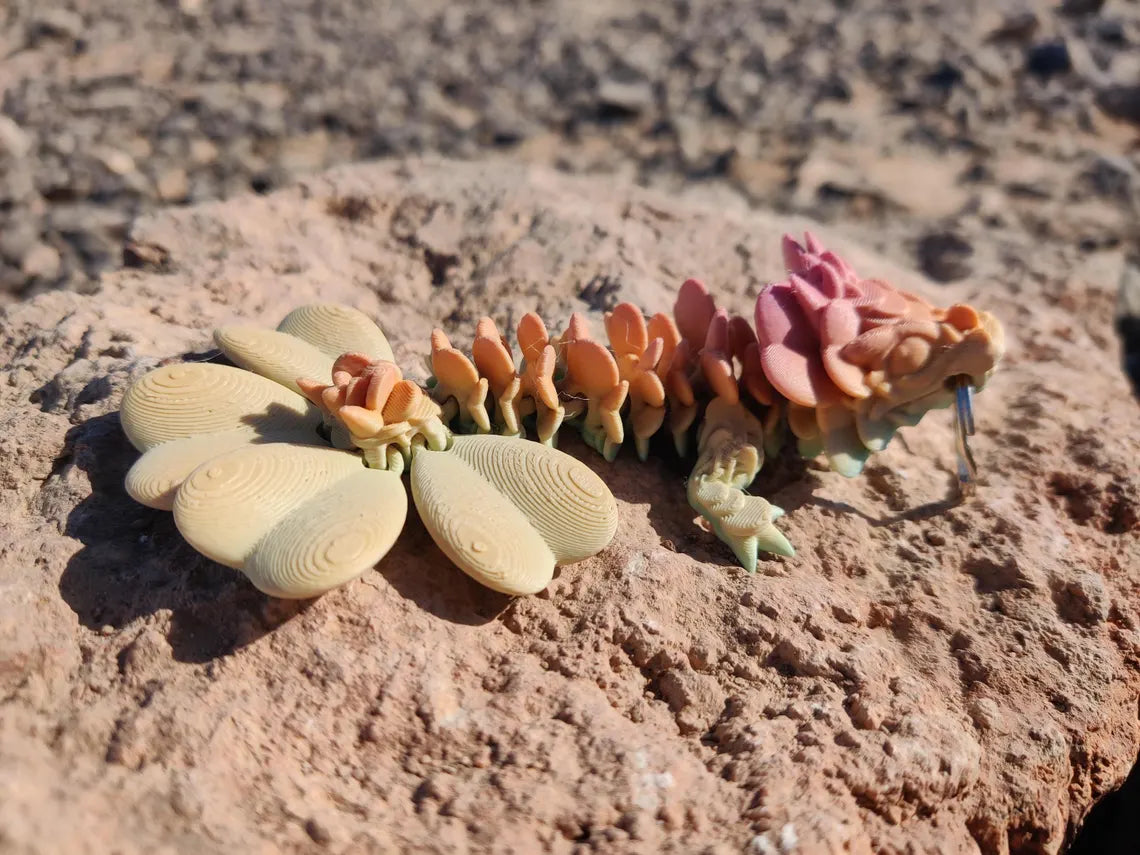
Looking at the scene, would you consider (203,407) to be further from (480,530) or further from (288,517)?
(480,530)

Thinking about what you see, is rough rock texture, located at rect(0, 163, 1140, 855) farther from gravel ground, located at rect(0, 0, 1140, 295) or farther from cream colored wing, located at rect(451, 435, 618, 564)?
gravel ground, located at rect(0, 0, 1140, 295)

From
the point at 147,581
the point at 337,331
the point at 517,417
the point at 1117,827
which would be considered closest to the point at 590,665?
the point at 517,417

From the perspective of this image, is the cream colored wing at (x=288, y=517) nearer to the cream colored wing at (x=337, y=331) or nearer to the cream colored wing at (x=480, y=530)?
the cream colored wing at (x=480, y=530)

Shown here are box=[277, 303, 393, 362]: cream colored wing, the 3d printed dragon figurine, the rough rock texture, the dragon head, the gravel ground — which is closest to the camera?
the rough rock texture

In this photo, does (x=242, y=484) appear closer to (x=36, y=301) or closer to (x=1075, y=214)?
(x=36, y=301)

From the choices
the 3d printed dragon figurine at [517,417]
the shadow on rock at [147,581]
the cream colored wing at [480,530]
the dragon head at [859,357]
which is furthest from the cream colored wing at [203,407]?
the dragon head at [859,357]

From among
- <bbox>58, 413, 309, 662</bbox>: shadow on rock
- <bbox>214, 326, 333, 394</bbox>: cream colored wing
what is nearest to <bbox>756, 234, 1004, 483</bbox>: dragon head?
<bbox>214, 326, 333, 394</bbox>: cream colored wing

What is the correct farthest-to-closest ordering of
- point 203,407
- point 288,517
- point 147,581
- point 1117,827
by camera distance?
point 1117,827 → point 203,407 → point 147,581 → point 288,517
